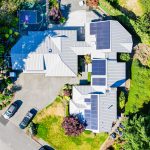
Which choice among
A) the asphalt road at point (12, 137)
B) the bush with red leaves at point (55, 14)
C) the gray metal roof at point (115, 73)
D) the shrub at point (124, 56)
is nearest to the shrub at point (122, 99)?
the gray metal roof at point (115, 73)

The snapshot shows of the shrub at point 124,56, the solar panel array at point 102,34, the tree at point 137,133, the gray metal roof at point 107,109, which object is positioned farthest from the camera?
the shrub at point 124,56

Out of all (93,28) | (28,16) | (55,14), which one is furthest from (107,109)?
(28,16)

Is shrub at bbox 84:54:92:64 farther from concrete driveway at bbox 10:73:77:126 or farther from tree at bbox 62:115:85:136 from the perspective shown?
tree at bbox 62:115:85:136

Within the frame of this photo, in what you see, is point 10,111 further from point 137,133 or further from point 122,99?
point 137,133

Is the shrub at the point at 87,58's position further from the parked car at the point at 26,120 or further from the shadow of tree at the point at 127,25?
the parked car at the point at 26,120

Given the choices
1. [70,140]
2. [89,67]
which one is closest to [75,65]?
[89,67]
